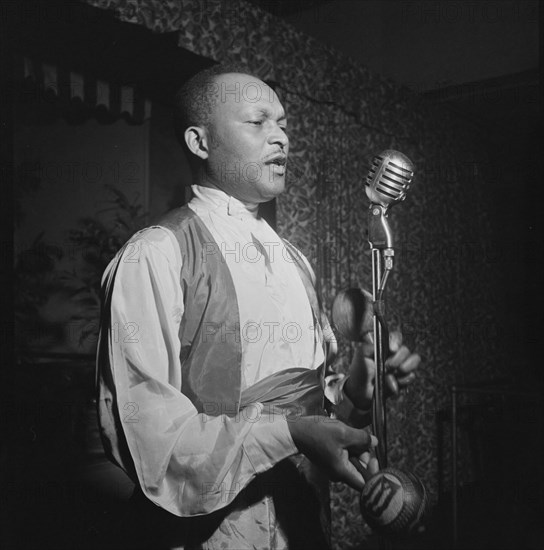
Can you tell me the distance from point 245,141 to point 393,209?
200cm

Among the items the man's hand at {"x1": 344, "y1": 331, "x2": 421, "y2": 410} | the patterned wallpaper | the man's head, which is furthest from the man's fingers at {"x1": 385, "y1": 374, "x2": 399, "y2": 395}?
the patterned wallpaper

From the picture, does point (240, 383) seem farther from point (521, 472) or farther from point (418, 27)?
point (521, 472)

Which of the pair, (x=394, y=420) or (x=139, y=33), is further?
(x=394, y=420)

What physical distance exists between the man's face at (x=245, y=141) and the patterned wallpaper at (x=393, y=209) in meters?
0.62

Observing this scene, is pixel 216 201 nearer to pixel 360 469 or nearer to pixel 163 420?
pixel 163 420

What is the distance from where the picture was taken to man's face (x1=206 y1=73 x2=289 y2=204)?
1.16 meters

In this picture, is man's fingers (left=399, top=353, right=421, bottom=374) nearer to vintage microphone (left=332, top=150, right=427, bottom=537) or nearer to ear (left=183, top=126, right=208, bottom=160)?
vintage microphone (left=332, top=150, right=427, bottom=537)

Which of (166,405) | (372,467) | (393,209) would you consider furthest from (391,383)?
(393,209)

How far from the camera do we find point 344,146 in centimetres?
261

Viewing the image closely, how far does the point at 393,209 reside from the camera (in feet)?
10.00

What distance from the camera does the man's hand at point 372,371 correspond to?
1.13 m

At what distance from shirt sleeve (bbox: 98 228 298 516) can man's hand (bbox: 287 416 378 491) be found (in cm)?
3

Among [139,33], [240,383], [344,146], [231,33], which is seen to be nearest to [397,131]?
[344,146]

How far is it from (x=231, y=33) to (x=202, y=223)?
3.36 ft
